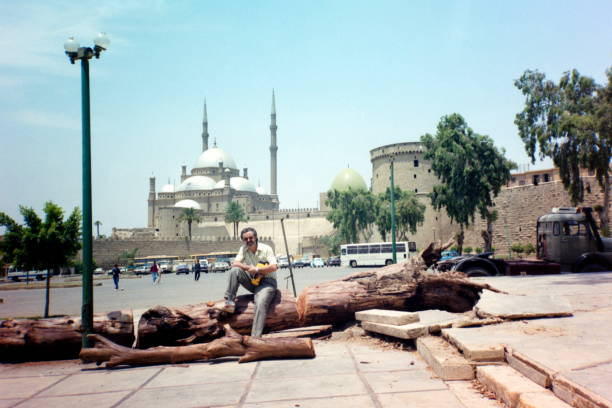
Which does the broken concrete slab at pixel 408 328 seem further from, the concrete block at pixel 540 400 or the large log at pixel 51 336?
the large log at pixel 51 336

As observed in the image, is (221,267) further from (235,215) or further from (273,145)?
(273,145)

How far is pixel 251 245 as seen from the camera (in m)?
5.86

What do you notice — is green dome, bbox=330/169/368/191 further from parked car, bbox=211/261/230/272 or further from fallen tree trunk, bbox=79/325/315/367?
fallen tree trunk, bbox=79/325/315/367

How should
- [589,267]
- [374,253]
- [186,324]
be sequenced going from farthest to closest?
[374,253] → [589,267] → [186,324]

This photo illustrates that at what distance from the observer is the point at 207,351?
4969 mm

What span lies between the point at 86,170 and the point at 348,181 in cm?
7057

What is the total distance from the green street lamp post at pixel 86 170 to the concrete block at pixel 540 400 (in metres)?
4.32

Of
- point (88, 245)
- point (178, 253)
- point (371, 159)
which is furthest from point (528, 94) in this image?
point (178, 253)

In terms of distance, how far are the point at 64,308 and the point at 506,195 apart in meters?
37.5

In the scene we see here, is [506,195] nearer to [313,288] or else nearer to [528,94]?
[528,94]

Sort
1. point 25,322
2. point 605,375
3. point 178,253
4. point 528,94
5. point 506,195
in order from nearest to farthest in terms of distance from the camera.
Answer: point 605,375 → point 25,322 → point 528,94 → point 506,195 → point 178,253

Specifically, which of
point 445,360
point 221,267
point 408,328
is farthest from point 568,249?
point 221,267

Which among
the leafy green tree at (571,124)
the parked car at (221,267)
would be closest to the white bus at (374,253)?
the parked car at (221,267)

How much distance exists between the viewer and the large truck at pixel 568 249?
549 inches
